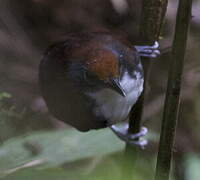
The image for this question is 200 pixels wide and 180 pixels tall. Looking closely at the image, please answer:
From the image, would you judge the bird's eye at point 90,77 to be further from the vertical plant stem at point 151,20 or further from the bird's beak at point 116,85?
the vertical plant stem at point 151,20

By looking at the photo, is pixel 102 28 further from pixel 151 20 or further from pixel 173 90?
pixel 173 90

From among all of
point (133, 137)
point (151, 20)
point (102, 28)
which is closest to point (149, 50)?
point (151, 20)

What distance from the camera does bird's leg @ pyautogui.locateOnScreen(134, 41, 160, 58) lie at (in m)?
1.26

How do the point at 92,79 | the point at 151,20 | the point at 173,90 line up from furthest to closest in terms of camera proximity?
the point at 92,79 < the point at 151,20 < the point at 173,90

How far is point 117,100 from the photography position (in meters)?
1.33

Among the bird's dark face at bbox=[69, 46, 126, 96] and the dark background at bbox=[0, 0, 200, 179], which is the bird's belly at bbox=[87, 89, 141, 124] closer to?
the bird's dark face at bbox=[69, 46, 126, 96]

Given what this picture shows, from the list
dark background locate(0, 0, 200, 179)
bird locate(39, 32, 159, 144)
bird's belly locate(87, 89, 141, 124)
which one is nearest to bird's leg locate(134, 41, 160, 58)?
bird locate(39, 32, 159, 144)

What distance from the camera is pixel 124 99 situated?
133 centimetres

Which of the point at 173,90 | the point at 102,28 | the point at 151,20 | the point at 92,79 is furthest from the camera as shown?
the point at 102,28

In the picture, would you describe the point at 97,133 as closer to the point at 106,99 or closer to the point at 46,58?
the point at 106,99

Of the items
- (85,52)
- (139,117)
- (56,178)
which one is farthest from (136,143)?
(56,178)

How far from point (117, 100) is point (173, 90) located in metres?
0.37

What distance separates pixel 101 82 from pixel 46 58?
17 cm

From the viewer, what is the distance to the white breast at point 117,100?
4.32 ft
